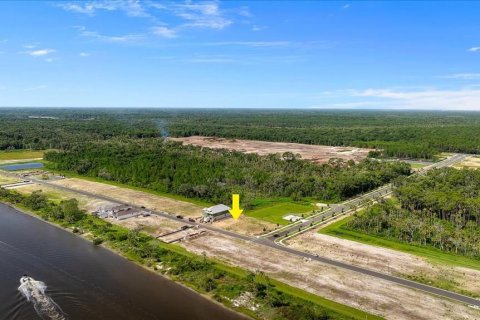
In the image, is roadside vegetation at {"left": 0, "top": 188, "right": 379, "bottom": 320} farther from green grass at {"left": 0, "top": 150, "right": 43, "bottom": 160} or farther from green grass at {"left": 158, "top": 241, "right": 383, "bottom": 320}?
green grass at {"left": 0, "top": 150, "right": 43, "bottom": 160}

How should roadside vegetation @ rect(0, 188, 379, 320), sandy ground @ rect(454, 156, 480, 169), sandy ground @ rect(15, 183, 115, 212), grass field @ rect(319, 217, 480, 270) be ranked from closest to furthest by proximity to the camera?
1. roadside vegetation @ rect(0, 188, 379, 320)
2. grass field @ rect(319, 217, 480, 270)
3. sandy ground @ rect(15, 183, 115, 212)
4. sandy ground @ rect(454, 156, 480, 169)

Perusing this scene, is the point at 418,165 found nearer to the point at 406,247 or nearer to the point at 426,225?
the point at 426,225

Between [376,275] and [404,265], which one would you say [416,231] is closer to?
[404,265]

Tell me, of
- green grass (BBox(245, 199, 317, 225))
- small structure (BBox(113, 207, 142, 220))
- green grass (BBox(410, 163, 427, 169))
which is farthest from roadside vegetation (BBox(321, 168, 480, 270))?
green grass (BBox(410, 163, 427, 169))

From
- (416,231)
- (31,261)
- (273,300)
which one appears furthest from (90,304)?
(416,231)

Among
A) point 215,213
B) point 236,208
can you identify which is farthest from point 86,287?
point 236,208

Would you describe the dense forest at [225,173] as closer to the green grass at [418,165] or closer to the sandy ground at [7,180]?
the sandy ground at [7,180]
